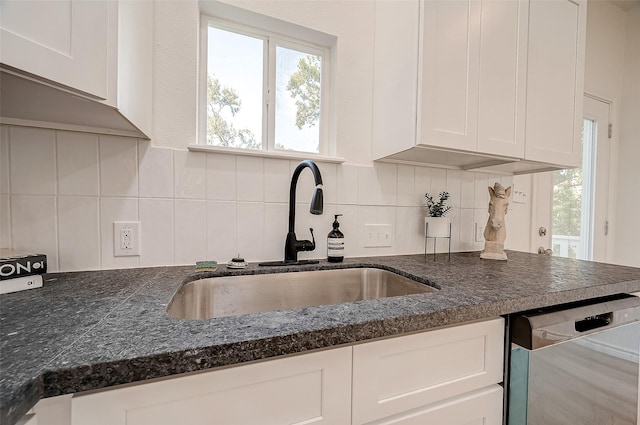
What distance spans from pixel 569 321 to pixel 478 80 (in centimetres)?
92

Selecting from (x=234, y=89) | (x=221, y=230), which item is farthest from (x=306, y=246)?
(x=234, y=89)

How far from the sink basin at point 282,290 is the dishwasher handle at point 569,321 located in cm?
24

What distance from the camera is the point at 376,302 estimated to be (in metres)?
0.64

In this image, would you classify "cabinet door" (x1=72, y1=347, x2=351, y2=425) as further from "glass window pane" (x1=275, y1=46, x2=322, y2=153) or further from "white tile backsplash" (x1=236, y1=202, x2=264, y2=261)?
"glass window pane" (x1=275, y1=46, x2=322, y2=153)

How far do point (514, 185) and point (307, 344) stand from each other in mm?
1806

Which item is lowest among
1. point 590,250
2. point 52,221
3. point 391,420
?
point 391,420

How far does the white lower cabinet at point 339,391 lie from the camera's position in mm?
403

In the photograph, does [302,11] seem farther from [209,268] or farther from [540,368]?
[540,368]

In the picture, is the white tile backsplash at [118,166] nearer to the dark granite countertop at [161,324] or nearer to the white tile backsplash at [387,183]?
the dark granite countertop at [161,324]

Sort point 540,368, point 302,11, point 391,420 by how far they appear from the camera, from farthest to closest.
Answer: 1. point 302,11
2. point 540,368
3. point 391,420

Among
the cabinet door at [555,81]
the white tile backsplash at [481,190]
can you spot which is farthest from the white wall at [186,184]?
the cabinet door at [555,81]

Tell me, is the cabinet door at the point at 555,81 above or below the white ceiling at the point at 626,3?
below

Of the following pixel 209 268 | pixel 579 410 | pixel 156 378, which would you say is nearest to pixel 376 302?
pixel 156 378

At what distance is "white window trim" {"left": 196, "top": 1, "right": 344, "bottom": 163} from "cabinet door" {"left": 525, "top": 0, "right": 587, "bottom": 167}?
908 mm
